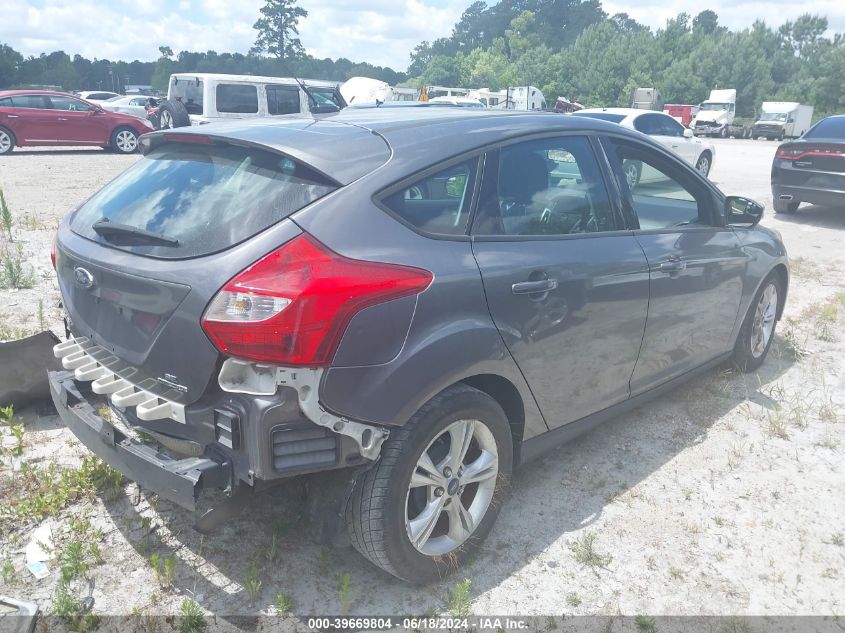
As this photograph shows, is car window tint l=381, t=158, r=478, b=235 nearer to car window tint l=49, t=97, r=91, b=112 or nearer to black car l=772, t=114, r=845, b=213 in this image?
black car l=772, t=114, r=845, b=213

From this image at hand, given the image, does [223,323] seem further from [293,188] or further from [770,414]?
[770,414]

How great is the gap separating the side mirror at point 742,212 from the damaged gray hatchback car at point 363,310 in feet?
3.77

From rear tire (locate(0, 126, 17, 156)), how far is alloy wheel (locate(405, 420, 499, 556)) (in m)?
17.6

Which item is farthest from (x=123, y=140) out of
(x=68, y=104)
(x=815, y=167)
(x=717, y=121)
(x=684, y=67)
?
(x=684, y=67)

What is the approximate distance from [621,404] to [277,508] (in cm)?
184

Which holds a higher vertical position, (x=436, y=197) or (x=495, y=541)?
(x=436, y=197)

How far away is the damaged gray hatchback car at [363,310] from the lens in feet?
7.25

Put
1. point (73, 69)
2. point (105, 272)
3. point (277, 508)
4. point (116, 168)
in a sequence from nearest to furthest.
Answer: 1. point (105, 272)
2. point (277, 508)
3. point (116, 168)
4. point (73, 69)

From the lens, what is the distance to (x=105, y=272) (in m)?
2.53

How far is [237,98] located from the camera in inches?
620

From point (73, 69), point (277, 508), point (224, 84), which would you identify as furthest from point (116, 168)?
point (73, 69)

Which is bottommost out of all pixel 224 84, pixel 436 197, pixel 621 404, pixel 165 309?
pixel 621 404

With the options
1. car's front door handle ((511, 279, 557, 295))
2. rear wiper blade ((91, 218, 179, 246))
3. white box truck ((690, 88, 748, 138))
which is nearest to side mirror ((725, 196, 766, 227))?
car's front door handle ((511, 279, 557, 295))

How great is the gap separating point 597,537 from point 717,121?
50094mm
